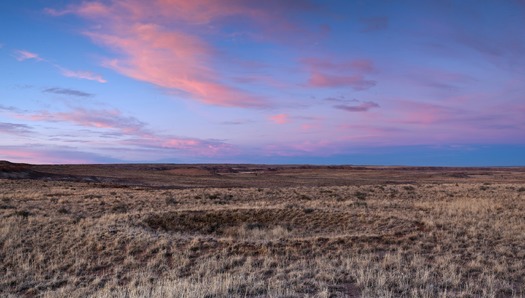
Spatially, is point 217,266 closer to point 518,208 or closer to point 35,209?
point 35,209

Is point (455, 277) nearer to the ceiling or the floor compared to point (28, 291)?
nearer to the ceiling

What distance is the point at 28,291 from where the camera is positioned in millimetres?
10961

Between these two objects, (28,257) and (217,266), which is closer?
(217,266)

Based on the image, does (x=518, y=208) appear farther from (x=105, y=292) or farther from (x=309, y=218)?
(x=105, y=292)

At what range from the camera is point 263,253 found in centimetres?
1320

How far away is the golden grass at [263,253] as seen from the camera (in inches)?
388

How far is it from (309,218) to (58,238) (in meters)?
10.6

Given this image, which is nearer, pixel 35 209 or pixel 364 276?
pixel 364 276

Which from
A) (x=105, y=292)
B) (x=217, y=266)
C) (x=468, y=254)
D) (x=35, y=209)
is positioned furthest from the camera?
→ (x=35, y=209)

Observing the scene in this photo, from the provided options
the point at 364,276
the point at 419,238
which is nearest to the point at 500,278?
the point at 364,276

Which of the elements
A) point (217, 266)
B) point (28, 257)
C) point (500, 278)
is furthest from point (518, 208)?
point (28, 257)

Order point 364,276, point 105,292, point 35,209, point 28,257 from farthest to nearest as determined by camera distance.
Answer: point 35,209, point 28,257, point 364,276, point 105,292

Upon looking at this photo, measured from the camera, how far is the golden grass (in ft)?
32.3

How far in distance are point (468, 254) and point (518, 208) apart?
39.7 feet
